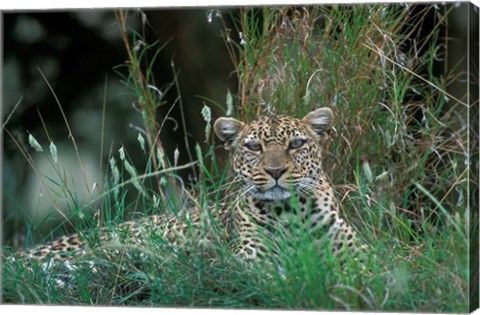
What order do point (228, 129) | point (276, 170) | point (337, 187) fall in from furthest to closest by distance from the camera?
point (228, 129) → point (337, 187) → point (276, 170)

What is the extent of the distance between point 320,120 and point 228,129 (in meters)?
0.64

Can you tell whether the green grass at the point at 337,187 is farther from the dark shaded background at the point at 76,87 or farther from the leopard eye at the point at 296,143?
the leopard eye at the point at 296,143

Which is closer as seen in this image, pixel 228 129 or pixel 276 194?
pixel 276 194

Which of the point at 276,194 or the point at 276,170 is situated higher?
the point at 276,170

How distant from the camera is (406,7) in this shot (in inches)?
418

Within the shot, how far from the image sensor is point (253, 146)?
10.6 m

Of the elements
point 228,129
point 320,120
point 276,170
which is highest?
point 320,120

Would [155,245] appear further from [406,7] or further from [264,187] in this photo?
[406,7]

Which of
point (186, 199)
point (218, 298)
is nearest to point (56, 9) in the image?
point (186, 199)

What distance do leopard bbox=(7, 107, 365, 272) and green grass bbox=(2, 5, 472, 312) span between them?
0.11 meters

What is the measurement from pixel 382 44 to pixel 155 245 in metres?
Answer: 2.14

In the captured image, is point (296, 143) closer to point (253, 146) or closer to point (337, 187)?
point (253, 146)

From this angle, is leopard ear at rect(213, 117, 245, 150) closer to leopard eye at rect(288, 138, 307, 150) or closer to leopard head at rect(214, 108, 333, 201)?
leopard head at rect(214, 108, 333, 201)

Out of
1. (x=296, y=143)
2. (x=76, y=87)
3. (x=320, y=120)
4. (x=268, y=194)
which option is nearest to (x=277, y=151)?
(x=296, y=143)
